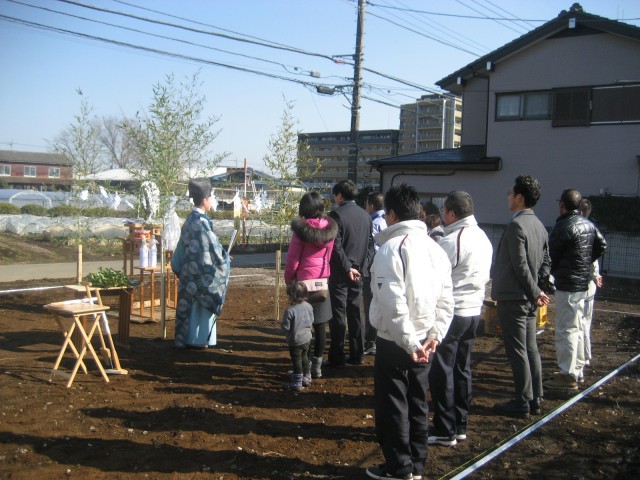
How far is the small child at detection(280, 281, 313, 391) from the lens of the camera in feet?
17.1

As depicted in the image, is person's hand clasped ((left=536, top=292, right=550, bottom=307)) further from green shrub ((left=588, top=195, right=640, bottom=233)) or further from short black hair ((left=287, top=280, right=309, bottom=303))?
green shrub ((left=588, top=195, right=640, bottom=233))

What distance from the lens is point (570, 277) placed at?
5.63 meters

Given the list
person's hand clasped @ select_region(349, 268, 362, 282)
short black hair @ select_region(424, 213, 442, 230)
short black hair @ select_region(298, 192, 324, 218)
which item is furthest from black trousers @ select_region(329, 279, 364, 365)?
short black hair @ select_region(424, 213, 442, 230)

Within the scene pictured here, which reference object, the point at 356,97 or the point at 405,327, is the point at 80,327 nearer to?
the point at 405,327

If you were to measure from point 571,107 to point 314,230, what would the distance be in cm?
1433

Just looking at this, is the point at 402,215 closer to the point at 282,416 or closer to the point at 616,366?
the point at 282,416

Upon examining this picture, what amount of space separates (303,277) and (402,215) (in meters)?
2.07

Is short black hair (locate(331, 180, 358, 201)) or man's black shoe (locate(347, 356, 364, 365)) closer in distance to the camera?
short black hair (locate(331, 180, 358, 201))

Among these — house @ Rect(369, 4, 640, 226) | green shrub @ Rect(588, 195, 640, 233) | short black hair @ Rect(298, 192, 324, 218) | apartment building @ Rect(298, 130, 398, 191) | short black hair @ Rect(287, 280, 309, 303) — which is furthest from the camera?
apartment building @ Rect(298, 130, 398, 191)

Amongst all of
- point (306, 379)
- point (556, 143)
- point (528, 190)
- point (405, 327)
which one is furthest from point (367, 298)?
point (556, 143)

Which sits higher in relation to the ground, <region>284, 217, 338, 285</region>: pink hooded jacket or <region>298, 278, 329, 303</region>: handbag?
<region>284, 217, 338, 285</region>: pink hooded jacket

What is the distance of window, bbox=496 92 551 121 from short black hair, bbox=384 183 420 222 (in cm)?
1561

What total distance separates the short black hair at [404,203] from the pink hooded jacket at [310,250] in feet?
5.89

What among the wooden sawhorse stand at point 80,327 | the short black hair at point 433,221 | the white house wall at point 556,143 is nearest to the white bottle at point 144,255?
the wooden sawhorse stand at point 80,327
